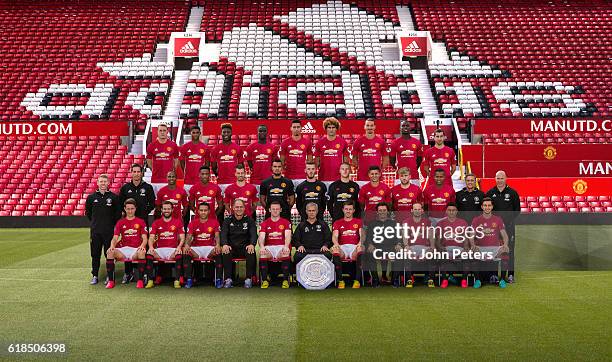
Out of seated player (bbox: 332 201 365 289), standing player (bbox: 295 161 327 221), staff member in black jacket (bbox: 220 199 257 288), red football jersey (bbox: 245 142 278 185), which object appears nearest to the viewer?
seated player (bbox: 332 201 365 289)

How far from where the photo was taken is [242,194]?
9859mm

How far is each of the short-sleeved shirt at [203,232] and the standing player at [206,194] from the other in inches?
16.4

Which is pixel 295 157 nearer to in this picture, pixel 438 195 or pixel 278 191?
pixel 278 191

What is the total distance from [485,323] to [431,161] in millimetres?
4163

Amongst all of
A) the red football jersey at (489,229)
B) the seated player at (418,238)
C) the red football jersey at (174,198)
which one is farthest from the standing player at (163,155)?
the red football jersey at (489,229)

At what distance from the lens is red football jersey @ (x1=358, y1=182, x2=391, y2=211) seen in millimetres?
9391

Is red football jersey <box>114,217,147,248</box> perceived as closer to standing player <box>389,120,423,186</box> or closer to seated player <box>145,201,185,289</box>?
seated player <box>145,201,185,289</box>

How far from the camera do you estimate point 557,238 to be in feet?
48.1

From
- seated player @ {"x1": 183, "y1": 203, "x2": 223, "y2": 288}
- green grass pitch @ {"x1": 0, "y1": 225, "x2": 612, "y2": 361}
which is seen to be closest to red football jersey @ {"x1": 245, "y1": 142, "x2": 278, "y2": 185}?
seated player @ {"x1": 183, "y1": 203, "x2": 223, "y2": 288}

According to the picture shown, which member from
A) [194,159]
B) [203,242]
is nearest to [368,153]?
[194,159]

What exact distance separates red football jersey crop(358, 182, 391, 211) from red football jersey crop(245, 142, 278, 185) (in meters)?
1.65

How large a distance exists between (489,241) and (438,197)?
1010 millimetres

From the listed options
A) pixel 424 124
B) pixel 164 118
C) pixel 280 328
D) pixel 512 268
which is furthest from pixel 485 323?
pixel 164 118

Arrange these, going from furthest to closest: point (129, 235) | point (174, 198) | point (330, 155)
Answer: point (330, 155) → point (174, 198) → point (129, 235)
